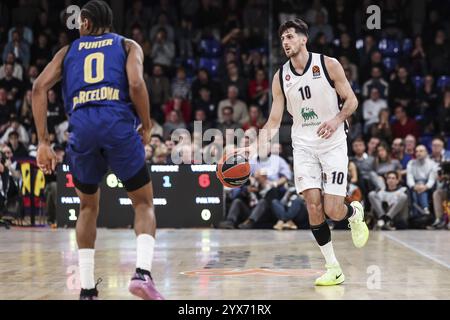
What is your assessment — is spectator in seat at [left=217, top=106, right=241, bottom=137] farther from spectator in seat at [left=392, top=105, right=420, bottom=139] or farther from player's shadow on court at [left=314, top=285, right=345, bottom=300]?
player's shadow on court at [left=314, top=285, right=345, bottom=300]

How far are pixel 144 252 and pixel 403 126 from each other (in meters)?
11.6

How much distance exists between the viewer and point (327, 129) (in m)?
6.92

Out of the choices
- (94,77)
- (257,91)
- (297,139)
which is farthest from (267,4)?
(94,77)

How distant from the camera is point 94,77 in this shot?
18.7 ft

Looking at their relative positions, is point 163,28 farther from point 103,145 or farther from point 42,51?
point 103,145

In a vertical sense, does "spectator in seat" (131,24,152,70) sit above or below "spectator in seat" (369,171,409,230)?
above

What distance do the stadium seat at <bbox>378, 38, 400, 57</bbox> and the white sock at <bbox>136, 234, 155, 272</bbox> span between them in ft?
45.2

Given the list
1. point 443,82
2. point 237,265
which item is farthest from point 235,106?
point 237,265

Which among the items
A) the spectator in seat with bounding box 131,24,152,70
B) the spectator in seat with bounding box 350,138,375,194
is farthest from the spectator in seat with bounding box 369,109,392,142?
the spectator in seat with bounding box 131,24,152,70

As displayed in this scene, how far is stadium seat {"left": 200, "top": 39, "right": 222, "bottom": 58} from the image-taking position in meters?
19.2

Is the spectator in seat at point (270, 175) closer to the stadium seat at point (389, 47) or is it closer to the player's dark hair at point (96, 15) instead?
the stadium seat at point (389, 47)

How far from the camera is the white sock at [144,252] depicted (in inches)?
223

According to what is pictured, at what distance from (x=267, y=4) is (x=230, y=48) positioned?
203 cm
